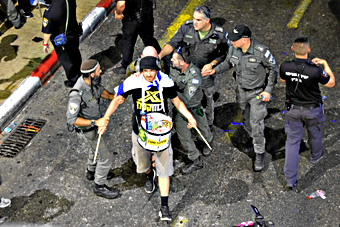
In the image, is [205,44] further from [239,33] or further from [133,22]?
[133,22]

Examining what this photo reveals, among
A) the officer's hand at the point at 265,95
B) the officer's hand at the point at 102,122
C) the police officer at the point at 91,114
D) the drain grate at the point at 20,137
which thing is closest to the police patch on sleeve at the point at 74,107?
the police officer at the point at 91,114

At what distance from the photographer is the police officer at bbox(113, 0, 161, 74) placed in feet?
26.9

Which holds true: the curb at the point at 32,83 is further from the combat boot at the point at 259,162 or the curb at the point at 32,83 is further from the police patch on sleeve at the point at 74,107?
the combat boot at the point at 259,162

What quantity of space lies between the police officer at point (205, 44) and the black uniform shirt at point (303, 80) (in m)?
1.17

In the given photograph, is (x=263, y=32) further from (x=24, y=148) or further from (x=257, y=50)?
(x=24, y=148)

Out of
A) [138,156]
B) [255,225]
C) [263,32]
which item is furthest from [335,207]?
[263,32]

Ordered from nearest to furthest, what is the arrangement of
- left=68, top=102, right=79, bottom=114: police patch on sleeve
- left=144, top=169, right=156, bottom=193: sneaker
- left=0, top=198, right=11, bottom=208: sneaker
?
left=68, top=102, right=79, bottom=114: police patch on sleeve < left=0, top=198, right=11, bottom=208: sneaker < left=144, top=169, right=156, bottom=193: sneaker

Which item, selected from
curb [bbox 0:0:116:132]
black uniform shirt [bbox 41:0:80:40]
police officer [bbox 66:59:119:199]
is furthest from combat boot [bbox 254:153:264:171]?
curb [bbox 0:0:116:132]

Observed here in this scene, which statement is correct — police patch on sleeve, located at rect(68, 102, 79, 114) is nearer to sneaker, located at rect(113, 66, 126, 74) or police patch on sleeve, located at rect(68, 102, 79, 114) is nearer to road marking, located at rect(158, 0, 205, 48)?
sneaker, located at rect(113, 66, 126, 74)

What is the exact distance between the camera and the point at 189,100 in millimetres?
6645

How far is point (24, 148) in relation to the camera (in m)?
7.55

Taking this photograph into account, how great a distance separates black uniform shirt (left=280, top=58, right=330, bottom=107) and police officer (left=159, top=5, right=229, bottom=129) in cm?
117

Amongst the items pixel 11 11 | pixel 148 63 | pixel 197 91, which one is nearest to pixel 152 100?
pixel 148 63

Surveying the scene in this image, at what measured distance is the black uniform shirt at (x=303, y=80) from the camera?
20.4ft
